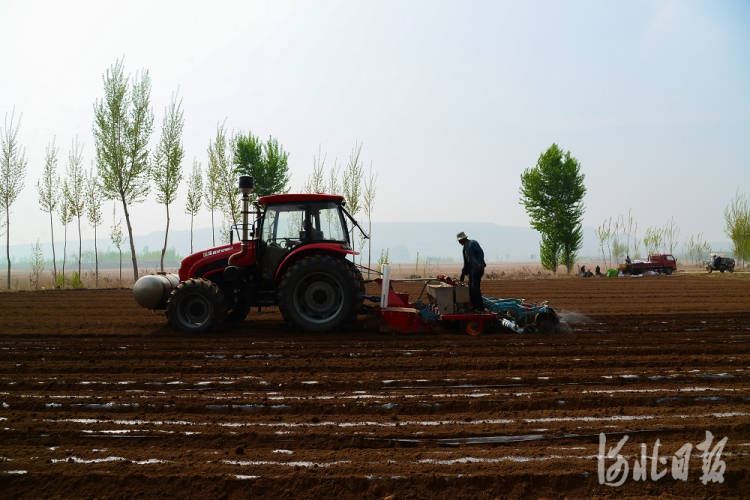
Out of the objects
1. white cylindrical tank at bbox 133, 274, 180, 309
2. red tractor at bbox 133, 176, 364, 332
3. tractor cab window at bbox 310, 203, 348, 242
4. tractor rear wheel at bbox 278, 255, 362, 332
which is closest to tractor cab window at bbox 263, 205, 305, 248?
red tractor at bbox 133, 176, 364, 332

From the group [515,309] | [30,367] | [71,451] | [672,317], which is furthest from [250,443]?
[672,317]

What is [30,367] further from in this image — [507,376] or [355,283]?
[507,376]

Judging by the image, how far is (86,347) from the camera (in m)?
7.30

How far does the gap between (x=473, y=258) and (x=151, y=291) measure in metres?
5.63

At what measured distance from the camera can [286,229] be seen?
819cm

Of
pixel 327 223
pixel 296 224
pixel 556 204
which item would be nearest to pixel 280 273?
pixel 296 224

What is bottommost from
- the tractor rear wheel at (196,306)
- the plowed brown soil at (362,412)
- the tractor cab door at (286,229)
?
the plowed brown soil at (362,412)

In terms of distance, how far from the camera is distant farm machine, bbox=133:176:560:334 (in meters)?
7.83

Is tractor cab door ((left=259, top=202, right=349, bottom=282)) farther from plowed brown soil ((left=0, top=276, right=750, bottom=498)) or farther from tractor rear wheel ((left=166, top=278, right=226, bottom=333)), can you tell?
plowed brown soil ((left=0, top=276, right=750, bottom=498))

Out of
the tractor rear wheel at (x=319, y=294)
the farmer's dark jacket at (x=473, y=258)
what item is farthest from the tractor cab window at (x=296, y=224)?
the farmer's dark jacket at (x=473, y=258)

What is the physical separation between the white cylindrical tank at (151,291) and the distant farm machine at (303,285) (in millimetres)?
18

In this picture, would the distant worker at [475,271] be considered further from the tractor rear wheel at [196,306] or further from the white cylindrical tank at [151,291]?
the white cylindrical tank at [151,291]

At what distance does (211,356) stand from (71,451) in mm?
2995

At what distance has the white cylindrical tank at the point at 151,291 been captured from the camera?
8.38m
